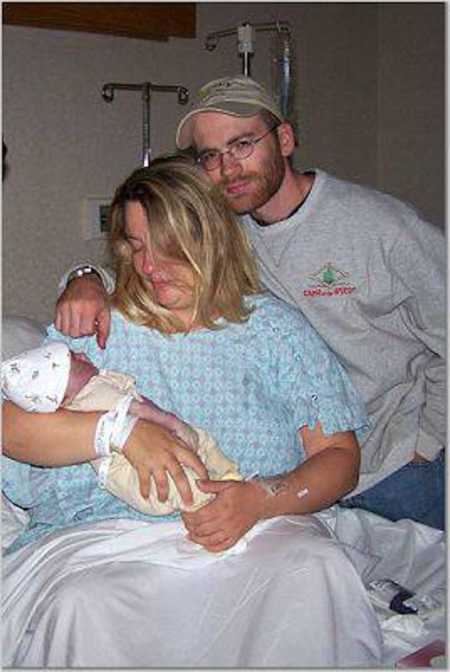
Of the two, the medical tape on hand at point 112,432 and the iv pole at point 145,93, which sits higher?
the iv pole at point 145,93

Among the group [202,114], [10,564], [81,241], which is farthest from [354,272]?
[81,241]

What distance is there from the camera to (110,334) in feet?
5.46

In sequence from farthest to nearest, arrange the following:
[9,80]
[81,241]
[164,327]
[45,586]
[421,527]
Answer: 1. [81,241]
2. [9,80]
3. [421,527]
4. [164,327]
5. [45,586]

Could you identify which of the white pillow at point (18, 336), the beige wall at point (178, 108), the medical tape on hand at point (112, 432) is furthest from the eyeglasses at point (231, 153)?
the beige wall at point (178, 108)

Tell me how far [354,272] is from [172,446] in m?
0.83

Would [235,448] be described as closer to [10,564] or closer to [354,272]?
[10,564]

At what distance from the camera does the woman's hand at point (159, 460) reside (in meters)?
1.40

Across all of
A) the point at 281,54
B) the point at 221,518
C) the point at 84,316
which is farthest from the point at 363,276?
the point at 281,54

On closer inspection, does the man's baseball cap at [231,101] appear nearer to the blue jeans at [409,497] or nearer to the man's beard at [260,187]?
the man's beard at [260,187]

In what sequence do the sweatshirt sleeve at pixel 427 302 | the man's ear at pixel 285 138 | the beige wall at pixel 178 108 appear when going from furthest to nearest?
the beige wall at pixel 178 108
the man's ear at pixel 285 138
the sweatshirt sleeve at pixel 427 302

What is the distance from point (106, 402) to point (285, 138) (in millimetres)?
1033

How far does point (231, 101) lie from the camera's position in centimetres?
208

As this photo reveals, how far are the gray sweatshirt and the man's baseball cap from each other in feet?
0.83

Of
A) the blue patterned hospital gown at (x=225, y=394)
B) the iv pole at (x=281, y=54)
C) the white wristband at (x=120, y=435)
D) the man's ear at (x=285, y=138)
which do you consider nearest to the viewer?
the white wristband at (x=120, y=435)
